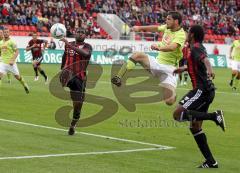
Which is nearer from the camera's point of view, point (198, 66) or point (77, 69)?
point (198, 66)

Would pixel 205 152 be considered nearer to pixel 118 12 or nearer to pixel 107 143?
pixel 107 143

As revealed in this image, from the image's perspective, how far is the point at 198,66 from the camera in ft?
33.2

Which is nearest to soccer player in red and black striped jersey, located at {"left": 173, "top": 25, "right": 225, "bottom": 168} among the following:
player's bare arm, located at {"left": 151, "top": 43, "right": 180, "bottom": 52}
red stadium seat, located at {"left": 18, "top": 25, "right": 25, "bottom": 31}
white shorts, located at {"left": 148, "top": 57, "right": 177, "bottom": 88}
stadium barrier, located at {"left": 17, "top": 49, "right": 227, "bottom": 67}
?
player's bare arm, located at {"left": 151, "top": 43, "right": 180, "bottom": 52}

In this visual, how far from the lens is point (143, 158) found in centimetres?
1085

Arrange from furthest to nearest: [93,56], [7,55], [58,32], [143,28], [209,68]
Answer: [93,56] < [7,55] < [143,28] < [58,32] < [209,68]

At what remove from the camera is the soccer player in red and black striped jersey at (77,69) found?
1333cm

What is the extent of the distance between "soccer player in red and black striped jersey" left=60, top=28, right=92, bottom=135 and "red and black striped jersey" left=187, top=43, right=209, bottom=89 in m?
3.59

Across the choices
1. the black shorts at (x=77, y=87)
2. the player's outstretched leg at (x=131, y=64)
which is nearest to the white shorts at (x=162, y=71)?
the player's outstretched leg at (x=131, y=64)

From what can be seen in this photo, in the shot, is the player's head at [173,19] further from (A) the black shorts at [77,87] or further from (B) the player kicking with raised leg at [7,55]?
(B) the player kicking with raised leg at [7,55]

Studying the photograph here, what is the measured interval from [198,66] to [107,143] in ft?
10.4

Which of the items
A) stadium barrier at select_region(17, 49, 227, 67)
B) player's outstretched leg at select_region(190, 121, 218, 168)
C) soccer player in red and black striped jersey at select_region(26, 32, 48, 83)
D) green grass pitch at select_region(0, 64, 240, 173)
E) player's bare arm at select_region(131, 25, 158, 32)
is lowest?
stadium barrier at select_region(17, 49, 227, 67)

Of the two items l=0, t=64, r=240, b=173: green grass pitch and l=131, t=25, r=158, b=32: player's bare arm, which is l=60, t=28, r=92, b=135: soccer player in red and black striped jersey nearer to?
l=0, t=64, r=240, b=173: green grass pitch

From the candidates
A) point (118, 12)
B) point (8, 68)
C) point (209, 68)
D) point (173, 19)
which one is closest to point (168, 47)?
point (173, 19)

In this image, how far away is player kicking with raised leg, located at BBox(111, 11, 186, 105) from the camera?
13562 millimetres
